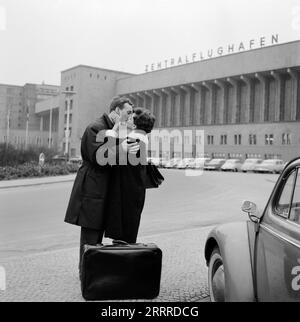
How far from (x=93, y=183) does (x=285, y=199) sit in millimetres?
1929

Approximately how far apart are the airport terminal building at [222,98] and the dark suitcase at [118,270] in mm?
44709

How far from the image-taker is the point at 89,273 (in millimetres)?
4188

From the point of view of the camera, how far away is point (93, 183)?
15.2ft

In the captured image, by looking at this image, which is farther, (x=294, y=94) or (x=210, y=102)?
(x=210, y=102)

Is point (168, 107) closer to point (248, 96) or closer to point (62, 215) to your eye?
point (248, 96)

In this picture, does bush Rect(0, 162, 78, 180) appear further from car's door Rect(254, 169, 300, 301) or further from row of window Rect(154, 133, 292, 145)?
row of window Rect(154, 133, 292, 145)

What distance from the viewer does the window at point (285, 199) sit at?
3.37m

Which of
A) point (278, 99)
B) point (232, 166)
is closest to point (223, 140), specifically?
point (278, 99)

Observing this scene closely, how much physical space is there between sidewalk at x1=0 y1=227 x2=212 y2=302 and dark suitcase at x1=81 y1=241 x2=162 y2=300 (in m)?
0.30

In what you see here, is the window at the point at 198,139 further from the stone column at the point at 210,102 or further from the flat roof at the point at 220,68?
the flat roof at the point at 220,68

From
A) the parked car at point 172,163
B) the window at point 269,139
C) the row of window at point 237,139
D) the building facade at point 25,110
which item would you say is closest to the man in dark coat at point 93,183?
the parked car at point 172,163

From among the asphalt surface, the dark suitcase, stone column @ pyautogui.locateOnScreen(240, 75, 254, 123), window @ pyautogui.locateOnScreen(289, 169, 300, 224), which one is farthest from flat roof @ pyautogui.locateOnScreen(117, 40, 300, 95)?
window @ pyautogui.locateOnScreen(289, 169, 300, 224)

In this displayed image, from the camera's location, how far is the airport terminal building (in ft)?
197
